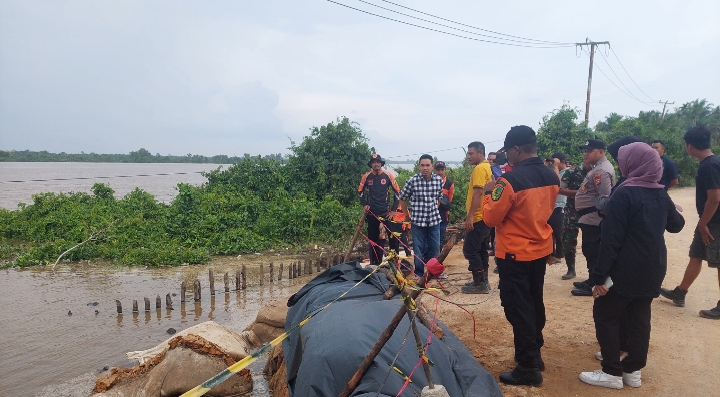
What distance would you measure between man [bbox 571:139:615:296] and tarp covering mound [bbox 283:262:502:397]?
93.6 inches

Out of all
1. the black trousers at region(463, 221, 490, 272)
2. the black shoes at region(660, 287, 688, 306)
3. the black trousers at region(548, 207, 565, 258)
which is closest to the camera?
the black shoes at region(660, 287, 688, 306)

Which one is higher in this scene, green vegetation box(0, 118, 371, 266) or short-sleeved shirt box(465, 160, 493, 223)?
short-sleeved shirt box(465, 160, 493, 223)

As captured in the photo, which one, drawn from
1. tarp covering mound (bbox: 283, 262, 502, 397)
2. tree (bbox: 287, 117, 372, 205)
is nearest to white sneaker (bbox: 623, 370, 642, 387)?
tarp covering mound (bbox: 283, 262, 502, 397)

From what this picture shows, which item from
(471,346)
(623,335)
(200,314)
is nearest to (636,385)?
(623,335)

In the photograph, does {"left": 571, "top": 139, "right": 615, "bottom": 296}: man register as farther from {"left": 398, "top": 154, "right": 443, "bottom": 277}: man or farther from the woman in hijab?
{"left": 398, "top": 154, "right": 443, "bottom": 277}: man

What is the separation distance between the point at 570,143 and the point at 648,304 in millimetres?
15045

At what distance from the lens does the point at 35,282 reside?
9164 millimetres

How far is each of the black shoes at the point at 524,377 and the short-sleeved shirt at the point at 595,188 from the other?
2202mm

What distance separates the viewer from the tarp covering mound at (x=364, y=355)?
267 cm

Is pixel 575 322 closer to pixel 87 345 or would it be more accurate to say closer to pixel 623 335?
pixel 623 335

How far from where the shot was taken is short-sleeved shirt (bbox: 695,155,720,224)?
15.1ft

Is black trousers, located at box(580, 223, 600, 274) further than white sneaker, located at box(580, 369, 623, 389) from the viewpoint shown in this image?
Yes

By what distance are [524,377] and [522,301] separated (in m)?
0.60

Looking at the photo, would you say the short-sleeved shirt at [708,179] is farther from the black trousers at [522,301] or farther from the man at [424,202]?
the man at [424,202]
